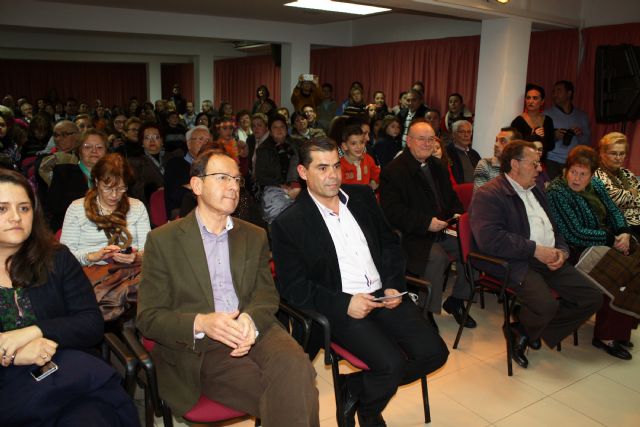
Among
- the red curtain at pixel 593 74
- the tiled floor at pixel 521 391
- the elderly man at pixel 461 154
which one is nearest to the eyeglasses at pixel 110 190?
the tiled floor at pixel 521 391

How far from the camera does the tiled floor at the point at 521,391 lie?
2588 mm

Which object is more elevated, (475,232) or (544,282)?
(475,232)

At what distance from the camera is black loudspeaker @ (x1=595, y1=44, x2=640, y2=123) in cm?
536

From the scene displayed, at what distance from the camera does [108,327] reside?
2.43m

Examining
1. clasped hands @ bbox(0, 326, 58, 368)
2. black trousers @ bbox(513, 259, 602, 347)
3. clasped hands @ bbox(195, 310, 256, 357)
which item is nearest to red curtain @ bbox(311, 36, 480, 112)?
black trousers @ bbox(513, 259, 602, 347)

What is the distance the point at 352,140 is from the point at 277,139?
4.92 ft

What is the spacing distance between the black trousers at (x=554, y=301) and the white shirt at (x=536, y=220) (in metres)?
0.16

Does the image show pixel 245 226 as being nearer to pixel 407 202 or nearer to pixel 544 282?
pixel 407 202

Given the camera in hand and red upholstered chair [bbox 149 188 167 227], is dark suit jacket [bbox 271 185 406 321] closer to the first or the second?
red upholstered chair [bbox 149 188 167 227]

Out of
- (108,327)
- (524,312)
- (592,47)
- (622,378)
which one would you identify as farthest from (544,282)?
(592,47)

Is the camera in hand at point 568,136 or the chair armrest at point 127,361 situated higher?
the camera in hand at point 568,136

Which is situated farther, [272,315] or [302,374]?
[272,315]

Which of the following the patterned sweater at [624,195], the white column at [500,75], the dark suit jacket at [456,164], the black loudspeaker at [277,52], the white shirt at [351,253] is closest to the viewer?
the white shirt at [351,253]

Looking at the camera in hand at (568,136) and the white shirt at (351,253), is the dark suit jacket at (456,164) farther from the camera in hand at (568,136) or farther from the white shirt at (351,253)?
the white shirt at (351,253)
